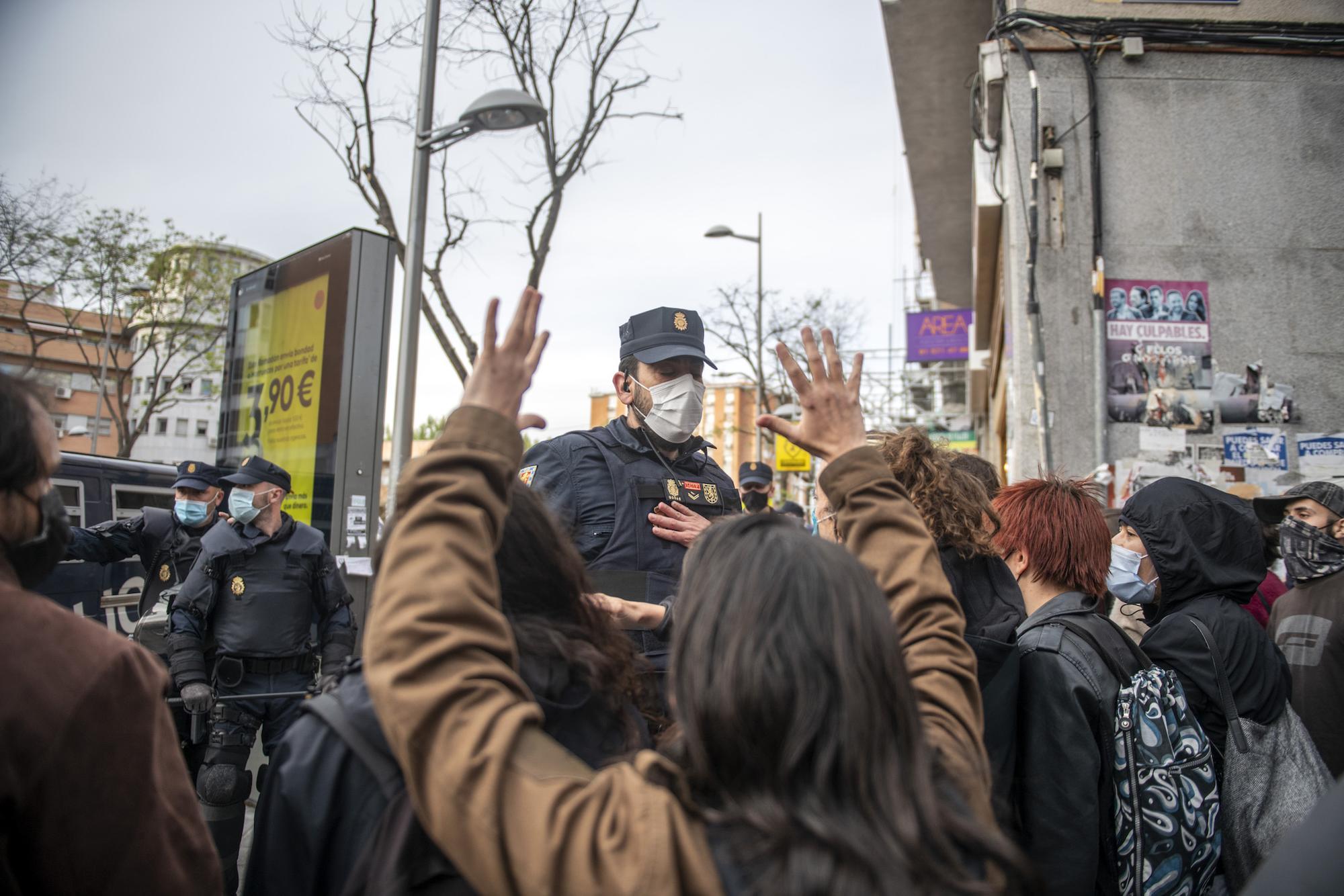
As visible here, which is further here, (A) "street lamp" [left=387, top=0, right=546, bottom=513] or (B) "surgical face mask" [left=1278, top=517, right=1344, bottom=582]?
(A) "street lamp" [left=387, top=0, right=546, bottom=513]

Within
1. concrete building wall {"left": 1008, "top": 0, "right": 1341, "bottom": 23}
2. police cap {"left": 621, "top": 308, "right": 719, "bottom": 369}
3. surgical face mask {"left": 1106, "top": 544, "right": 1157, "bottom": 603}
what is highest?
concrete building wall {"left": 1008, "top": 0, "right": 1341, "bottom": 23}

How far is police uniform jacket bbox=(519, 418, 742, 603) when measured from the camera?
3.15 m

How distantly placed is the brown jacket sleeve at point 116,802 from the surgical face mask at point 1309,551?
13.5 ft

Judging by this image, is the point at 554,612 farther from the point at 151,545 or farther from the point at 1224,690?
the point at 151,545

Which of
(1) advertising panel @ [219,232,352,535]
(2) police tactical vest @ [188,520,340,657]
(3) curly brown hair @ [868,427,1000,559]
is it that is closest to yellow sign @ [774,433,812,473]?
(1) advertising panel @ [219,232,352,535]

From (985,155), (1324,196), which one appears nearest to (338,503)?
(985,155)

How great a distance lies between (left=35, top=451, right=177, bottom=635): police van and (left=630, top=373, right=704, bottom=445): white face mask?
5.70 m

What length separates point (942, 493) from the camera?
2.56m

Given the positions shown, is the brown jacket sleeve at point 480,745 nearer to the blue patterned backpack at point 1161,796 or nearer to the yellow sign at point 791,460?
the blue patterned backpack at point 1161,796

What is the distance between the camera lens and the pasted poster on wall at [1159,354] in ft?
27.5

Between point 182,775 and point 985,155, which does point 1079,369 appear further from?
point 182,775

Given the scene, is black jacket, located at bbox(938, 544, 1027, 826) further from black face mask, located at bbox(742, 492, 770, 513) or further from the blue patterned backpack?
black face mask, located at bbox(742, 492, 770, 513)

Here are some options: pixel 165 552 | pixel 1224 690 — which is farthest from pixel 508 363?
pixel 165 552

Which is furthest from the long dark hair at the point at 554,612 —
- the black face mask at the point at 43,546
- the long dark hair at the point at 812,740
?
the black face mask at the point at 43,546
